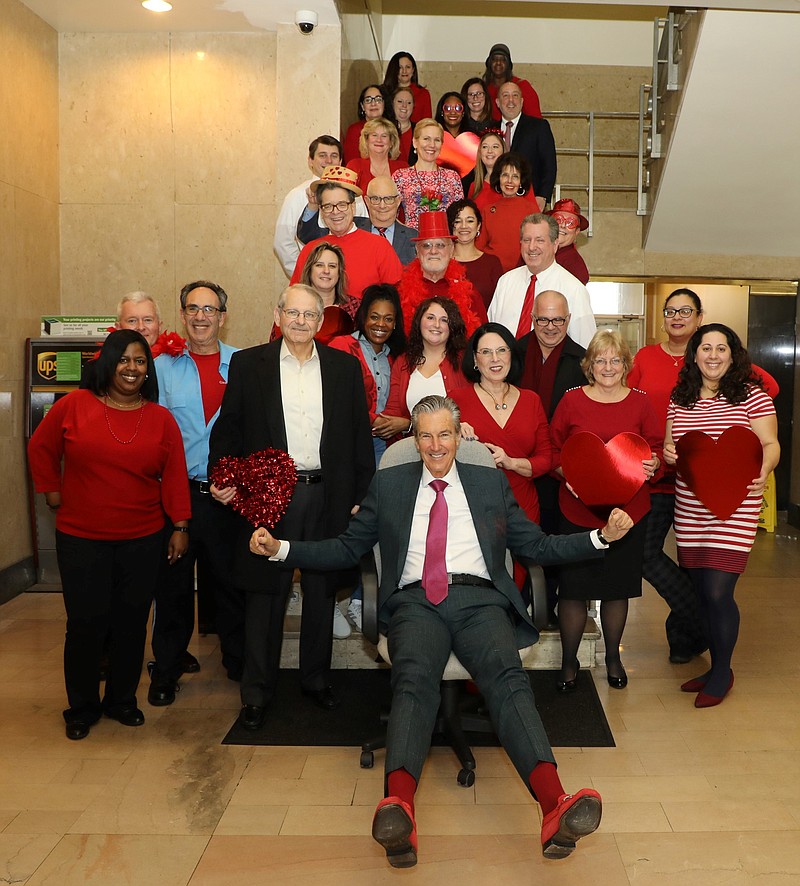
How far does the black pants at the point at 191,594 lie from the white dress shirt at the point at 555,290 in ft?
5.85

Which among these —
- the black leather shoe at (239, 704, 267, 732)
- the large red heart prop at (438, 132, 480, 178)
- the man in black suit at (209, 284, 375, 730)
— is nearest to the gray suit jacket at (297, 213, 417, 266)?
the large red heart prop at (438, 132, 480, 178)

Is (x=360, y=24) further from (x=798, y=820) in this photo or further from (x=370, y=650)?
(x=798, y=820)

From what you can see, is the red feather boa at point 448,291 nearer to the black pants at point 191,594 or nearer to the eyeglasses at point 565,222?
the eyeglasses at point 565,222

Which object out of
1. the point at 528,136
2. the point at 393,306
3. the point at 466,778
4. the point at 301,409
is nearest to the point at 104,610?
the point at 301,409

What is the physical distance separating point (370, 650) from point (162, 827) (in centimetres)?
160

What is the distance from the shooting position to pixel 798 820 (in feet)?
10.3

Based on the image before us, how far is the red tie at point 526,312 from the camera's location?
15.6 ft

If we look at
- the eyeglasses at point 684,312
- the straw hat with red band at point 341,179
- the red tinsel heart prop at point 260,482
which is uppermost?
the straw hat with red band at point 341,179

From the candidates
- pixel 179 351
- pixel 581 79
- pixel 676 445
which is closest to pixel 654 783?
pixel 676 445

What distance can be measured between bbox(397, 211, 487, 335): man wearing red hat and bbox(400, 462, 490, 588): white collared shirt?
137 cm

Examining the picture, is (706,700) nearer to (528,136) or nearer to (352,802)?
(352,802)

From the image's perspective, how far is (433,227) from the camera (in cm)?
470

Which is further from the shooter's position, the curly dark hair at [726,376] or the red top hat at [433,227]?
the red top hat at [433,227]

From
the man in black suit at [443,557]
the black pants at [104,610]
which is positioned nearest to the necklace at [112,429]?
the black pants at [104,610]
